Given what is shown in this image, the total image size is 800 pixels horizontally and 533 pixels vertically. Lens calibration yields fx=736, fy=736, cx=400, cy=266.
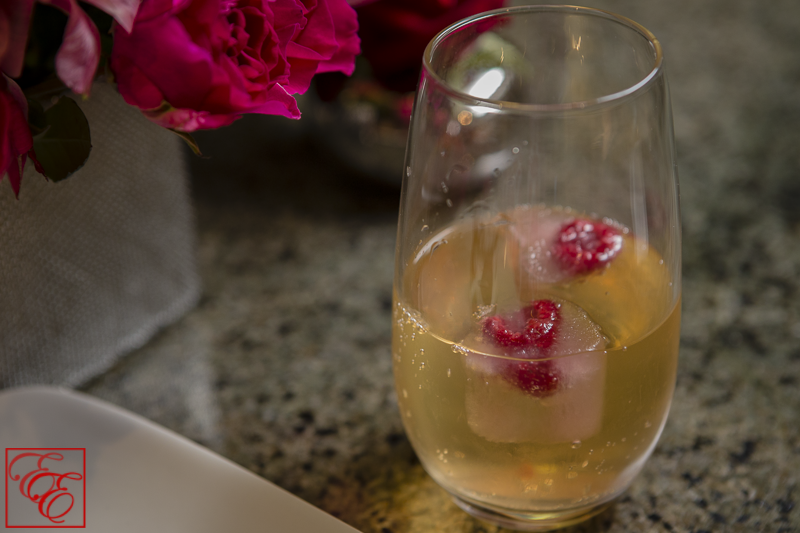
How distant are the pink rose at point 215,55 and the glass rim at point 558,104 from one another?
0.06 metres

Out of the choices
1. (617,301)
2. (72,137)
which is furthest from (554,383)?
(72,137)

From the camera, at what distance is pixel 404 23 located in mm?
664

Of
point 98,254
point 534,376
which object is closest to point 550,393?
point 534,376

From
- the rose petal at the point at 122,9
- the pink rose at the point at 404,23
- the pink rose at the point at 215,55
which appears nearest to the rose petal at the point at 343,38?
the pink rose at the point at 215,55

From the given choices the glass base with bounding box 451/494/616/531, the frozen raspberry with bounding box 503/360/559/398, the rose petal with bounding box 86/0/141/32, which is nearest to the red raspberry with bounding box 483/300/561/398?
the frozen raspberry with bounding box 503/360/559/398

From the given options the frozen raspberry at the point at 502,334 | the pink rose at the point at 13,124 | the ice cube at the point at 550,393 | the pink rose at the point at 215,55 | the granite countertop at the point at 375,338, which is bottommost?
the granite countertop at the point at 375,338

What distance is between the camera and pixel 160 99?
0.36 m

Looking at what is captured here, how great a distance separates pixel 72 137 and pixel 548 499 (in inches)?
13.2

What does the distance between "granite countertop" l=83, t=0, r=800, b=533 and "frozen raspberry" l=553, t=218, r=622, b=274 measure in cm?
17

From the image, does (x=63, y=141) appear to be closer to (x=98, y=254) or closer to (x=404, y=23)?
(x=98, y=254)

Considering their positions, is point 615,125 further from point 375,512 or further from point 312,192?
point 312,192

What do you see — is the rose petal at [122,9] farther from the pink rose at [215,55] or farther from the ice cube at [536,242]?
the ice cube at [536,242]

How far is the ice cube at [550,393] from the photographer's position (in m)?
→ 0.39

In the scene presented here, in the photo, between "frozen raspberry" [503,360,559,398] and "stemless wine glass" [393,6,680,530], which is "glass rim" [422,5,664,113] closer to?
"stemless wine glass" [393,6,680,530]
